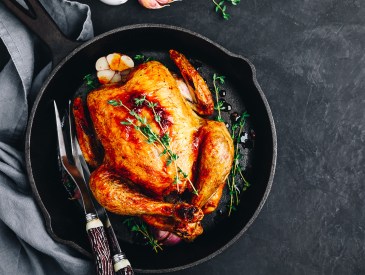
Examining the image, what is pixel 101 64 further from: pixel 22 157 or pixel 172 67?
pixel 22 157

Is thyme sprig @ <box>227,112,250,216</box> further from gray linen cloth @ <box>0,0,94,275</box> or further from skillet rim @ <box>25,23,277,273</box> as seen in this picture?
gray linen cloth @ <box>0,0,94,275</box>

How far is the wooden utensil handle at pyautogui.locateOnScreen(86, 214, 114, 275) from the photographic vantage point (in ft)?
6.36

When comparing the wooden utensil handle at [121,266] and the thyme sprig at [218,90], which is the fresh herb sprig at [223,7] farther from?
the wooden utensil handle at [121,266]

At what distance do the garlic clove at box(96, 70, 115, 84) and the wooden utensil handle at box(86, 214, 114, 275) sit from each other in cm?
67

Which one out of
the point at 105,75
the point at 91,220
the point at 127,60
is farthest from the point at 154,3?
the point at 91,220

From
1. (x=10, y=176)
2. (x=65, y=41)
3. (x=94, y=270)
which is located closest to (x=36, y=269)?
(x=94, y=270)

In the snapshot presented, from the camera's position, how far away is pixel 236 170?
2277 mm

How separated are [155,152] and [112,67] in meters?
0.59

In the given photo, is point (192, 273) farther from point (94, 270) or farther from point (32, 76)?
point (32, 76)

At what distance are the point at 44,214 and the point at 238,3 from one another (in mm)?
1359

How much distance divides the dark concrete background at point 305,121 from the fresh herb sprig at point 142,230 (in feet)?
0.71

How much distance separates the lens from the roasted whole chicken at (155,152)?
1.87 meters

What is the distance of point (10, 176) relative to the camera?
2.14m

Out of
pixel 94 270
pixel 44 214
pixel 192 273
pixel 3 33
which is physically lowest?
pixel 192 273
